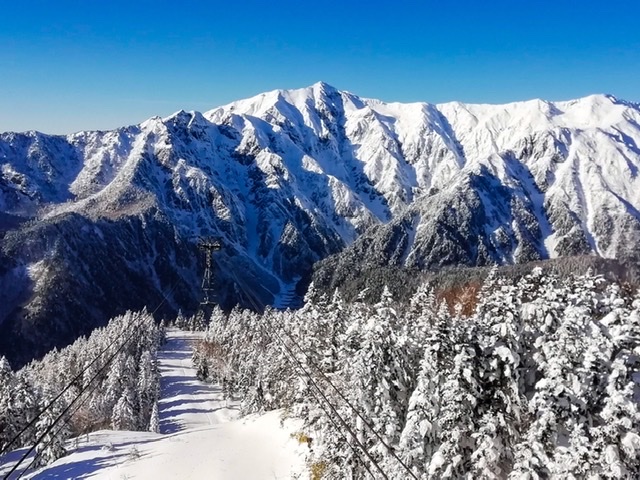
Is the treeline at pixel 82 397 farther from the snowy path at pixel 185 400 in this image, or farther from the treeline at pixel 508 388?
the treeline at pixel 508 388

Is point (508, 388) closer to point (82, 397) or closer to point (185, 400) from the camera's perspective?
point (82, 397)

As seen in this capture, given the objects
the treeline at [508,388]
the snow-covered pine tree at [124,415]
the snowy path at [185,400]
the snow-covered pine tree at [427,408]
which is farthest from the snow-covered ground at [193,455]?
the snowy path at [185,400]

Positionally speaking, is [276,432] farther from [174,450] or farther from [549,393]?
[549,393]

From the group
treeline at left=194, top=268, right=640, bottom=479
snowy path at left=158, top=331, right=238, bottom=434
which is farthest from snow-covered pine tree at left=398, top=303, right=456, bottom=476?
snowy path at left=158, top=331, right=238, bottom=434

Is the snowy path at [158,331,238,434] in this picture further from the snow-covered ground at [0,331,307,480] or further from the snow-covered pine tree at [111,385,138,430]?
the snow-covered ground at [0,331,307,480]

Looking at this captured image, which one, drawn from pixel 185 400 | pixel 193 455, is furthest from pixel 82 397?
pixel 193 455

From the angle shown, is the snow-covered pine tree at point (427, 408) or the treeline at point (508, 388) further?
the snow-covered pine tree at point (427, 408)
